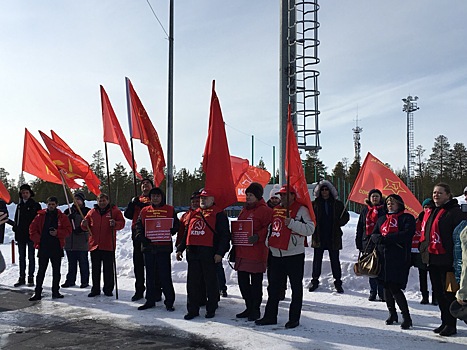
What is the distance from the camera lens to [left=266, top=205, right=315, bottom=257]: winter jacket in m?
6.62

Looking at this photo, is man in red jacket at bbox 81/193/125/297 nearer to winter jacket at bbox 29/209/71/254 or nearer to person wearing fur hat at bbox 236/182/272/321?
winter jacket at bbox 29/209/71/254

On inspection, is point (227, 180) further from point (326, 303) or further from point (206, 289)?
point (326, 303)

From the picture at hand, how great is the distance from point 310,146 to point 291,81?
158 centimetres

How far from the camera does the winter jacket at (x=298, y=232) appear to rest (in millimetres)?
6625

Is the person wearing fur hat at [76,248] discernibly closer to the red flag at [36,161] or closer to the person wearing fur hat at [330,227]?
the red flag at [36,161]

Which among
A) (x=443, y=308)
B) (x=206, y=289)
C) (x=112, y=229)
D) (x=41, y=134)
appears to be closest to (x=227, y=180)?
(x=206, y=289)

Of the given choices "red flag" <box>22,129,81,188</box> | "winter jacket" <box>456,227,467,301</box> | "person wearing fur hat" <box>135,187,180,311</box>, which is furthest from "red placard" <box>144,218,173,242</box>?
"winter jacket" <box>456,227,467,301</box>

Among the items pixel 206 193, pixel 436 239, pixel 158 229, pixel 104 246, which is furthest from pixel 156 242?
pixel 436 239

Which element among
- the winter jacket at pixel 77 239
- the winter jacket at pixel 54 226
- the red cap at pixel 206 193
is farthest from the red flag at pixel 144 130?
the winter jacket at pixel 77 239

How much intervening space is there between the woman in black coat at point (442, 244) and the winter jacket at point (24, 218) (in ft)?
25.9

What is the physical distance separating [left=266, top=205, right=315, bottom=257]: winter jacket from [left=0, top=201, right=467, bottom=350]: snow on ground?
0.99 metres

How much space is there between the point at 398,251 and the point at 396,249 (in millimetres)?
35

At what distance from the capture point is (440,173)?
2494 inches

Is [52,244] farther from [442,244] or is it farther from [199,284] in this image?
[442,244]
